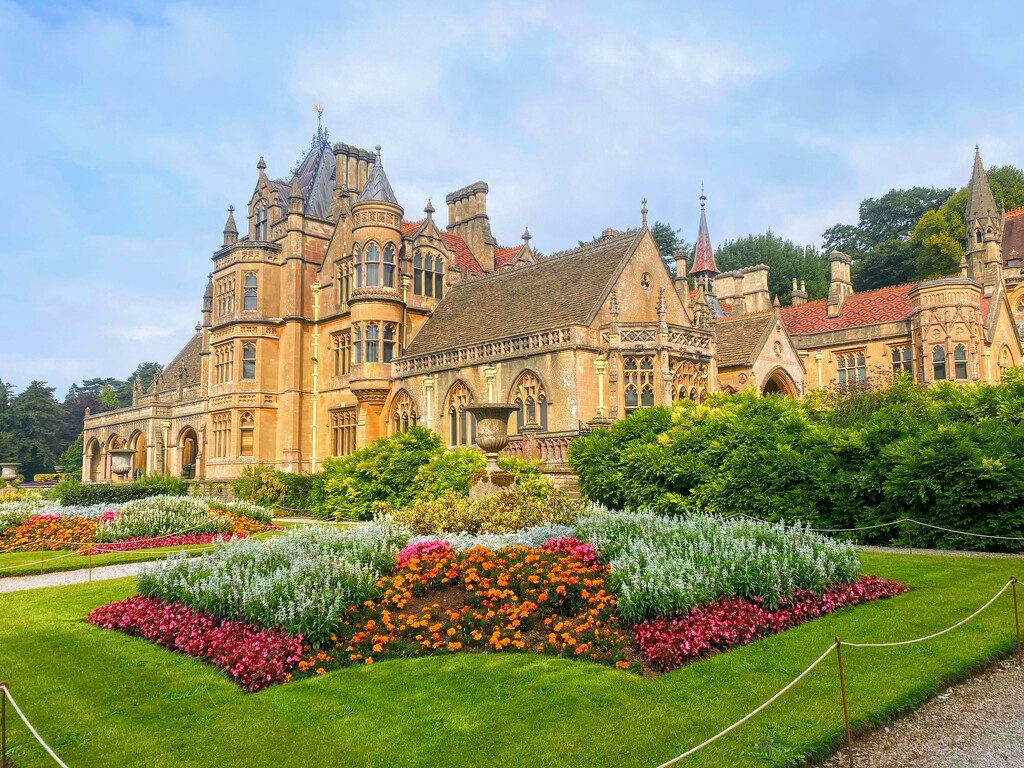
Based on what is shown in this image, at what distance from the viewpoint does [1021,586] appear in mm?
10094

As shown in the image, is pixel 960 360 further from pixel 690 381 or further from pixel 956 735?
pixel 956 735

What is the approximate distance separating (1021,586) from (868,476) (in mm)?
4802

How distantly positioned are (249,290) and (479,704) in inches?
1360

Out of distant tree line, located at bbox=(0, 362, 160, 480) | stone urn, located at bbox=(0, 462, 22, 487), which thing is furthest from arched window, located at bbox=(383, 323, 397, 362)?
distant tree line, located at bbox=(0, 362, 160, 480)

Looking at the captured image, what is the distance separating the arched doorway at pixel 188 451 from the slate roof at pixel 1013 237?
178ft

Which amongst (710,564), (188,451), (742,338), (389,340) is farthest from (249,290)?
(710,564)

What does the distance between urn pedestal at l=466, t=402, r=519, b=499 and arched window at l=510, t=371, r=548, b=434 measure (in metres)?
7.55

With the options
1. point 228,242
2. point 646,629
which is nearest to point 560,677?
point 646,629

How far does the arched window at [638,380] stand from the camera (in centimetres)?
2603

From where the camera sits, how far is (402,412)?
3278cm

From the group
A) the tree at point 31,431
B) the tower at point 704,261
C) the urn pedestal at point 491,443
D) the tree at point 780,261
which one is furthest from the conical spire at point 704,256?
the tree at point 31,431

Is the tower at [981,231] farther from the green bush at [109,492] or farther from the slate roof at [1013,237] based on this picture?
the green bush at [109,492]

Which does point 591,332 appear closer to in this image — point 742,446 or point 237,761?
point 742,446

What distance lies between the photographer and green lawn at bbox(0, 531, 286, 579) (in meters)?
15.0
